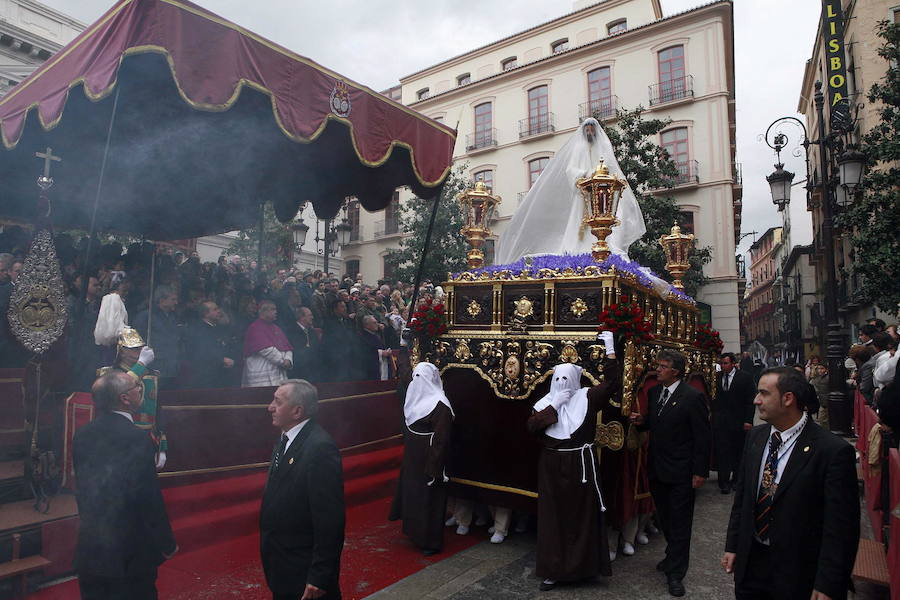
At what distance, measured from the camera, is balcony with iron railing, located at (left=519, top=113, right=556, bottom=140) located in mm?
27047

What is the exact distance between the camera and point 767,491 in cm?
298

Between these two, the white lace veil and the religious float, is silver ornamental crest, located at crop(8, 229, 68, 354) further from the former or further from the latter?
the white lace veil

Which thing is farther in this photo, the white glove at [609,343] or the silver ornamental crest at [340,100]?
the silver ornamental crest at [340,100]

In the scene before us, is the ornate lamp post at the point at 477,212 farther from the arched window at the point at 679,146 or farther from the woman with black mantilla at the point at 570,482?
the arched window at the point at 679,146

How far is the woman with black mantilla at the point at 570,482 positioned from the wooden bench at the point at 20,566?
366cm

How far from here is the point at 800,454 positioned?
9.30 ft

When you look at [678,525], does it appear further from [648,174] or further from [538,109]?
[538,109]

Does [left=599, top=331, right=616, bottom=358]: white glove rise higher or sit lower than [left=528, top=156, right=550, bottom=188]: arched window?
lower

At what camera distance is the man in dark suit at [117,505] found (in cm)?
283

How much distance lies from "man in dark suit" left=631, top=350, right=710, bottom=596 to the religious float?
0.42m

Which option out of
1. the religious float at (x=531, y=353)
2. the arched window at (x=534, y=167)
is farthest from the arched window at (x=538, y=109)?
the religious float at (x=531, y=353)

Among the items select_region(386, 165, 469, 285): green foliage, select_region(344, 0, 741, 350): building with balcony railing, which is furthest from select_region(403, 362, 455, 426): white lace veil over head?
select_region(386, 165, 469, 285): green foliage

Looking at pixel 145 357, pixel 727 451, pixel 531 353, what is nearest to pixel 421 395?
Answer: pixel 531 353

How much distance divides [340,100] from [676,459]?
462cm
